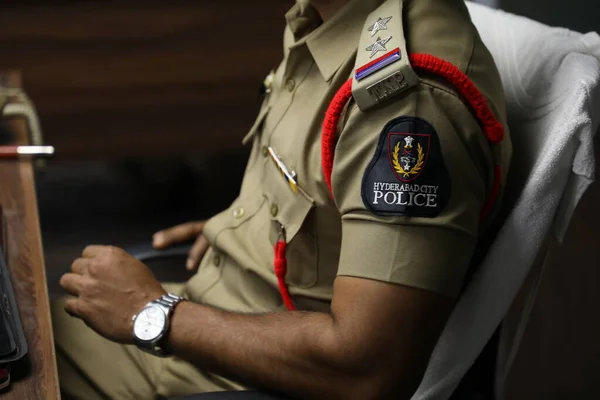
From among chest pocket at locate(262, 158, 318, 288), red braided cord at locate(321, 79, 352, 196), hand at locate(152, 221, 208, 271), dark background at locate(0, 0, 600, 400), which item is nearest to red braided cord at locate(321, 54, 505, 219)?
red braided cord at locate(321, 79, 352, 196)

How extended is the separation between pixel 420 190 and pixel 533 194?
132 mm

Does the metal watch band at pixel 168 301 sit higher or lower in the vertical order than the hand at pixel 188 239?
higher

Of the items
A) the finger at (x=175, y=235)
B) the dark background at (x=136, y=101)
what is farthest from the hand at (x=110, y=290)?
the dark background at (x=136, y=101)

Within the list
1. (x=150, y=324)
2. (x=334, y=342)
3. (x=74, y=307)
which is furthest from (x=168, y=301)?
(x=334, y=342)

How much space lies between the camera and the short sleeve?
0.82 metres

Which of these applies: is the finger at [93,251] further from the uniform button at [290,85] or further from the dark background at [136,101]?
the dark background at [136,101]

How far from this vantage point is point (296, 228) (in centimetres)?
100

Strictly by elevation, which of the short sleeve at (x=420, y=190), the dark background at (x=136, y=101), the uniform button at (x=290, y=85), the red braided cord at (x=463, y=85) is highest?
the red braided cord at (x=463, y=85)

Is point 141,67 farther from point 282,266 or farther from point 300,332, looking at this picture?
point 300,332

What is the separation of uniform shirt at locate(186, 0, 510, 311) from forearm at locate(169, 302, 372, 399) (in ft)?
0.28

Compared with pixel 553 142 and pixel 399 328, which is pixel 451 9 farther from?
pixel 399 328

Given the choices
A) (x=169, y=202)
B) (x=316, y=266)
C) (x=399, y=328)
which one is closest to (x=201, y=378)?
(x=316, y=266)

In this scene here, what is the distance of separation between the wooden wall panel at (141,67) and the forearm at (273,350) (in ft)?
6.45

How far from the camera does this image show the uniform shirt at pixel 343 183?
831 mm
